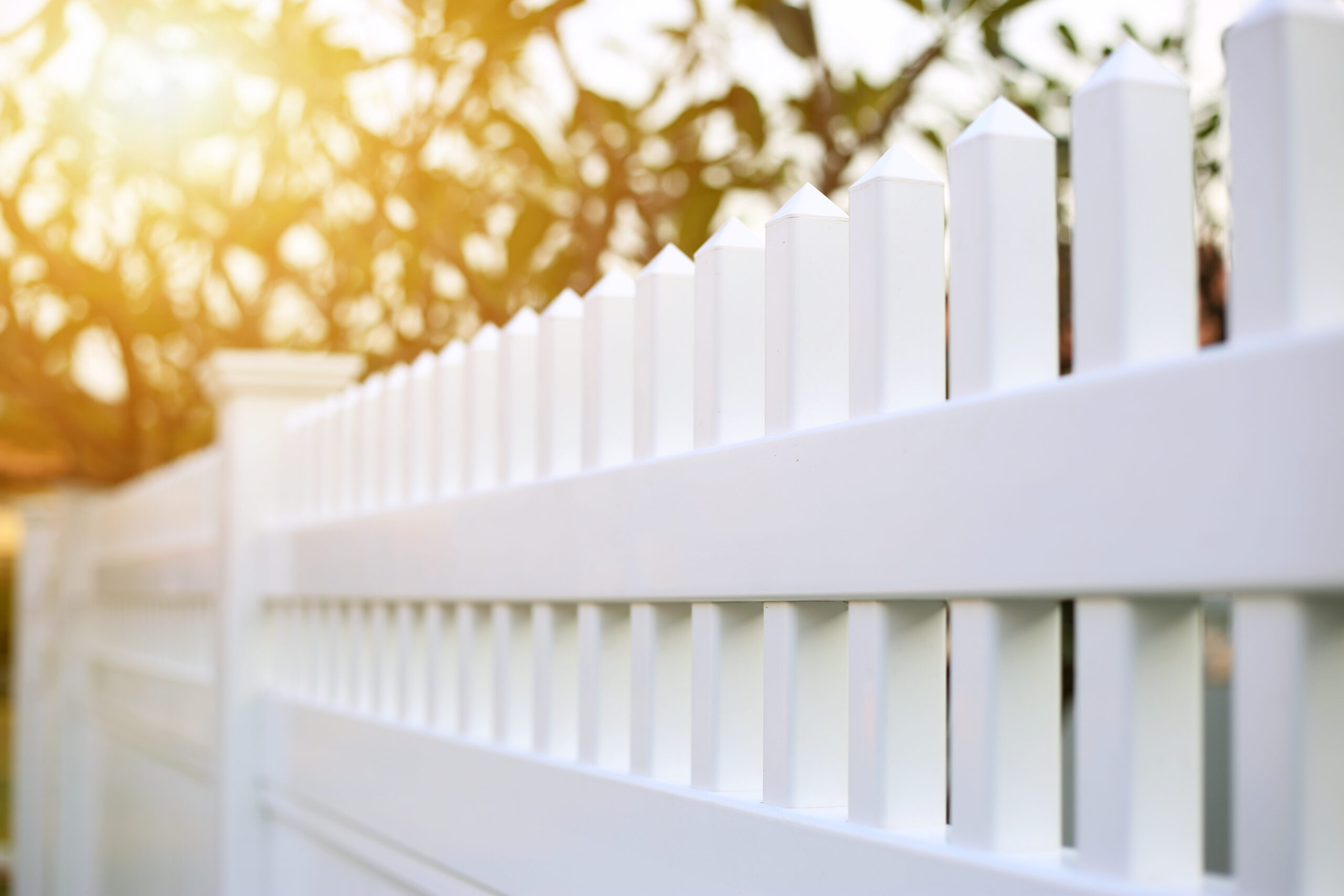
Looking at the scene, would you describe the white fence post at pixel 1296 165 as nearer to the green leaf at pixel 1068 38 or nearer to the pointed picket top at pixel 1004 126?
the pointed picket top at pixel 1004 126

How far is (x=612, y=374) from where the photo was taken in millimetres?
1635

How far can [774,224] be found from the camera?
1281mm

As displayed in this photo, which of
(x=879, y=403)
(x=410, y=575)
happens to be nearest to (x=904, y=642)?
(x=879, y=403)

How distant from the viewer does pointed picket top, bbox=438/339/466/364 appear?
6.92 feet

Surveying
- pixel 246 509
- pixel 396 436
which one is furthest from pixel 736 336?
pixel 246 509

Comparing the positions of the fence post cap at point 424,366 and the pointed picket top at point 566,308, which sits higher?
the pointed picket top at point 566,308

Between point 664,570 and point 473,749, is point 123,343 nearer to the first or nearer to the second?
point 473,749

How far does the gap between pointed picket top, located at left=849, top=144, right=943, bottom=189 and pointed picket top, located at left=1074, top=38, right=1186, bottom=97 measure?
21 centimetres

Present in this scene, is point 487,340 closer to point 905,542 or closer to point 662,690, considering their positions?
point 662,690

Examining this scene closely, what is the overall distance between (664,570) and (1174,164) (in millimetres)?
668

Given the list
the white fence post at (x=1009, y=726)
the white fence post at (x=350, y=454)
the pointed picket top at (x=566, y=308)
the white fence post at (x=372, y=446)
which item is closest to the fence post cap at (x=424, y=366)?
the white fence post at (x=372, y=446)

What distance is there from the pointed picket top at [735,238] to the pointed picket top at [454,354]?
2.61 feet

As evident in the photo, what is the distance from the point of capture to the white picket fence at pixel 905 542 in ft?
2.71

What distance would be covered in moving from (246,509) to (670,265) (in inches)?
73.6
